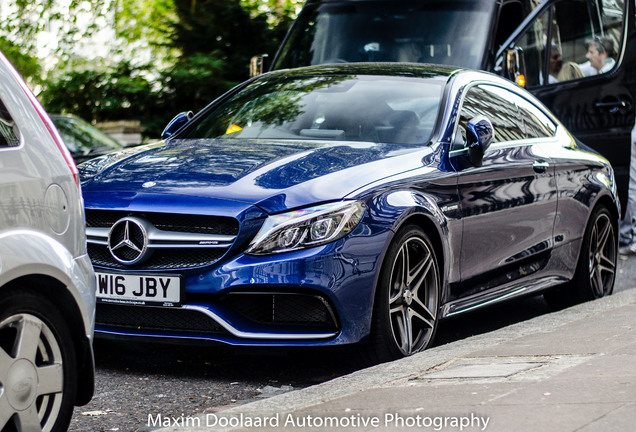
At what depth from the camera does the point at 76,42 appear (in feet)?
68.8

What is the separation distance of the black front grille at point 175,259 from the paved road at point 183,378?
42 cm

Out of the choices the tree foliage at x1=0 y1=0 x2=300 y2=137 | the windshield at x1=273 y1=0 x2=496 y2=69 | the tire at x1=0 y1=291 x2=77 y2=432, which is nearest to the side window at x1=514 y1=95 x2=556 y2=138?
the windshield at x1=273 y1=0 x2=496 y2=69

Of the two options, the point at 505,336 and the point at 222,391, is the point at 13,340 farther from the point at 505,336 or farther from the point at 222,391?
the point at 505,336

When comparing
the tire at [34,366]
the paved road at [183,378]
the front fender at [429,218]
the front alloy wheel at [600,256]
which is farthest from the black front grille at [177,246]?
the front alloy wheel at [600,256]

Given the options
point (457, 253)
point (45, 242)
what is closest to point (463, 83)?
point (457, 253)

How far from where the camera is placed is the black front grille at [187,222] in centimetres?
520

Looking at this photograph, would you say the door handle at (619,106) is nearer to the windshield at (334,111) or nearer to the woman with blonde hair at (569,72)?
the woman with blonde hair at (569,72)

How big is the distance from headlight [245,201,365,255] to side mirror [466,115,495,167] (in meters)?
1.37

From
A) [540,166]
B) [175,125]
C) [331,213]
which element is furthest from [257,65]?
[331,213]

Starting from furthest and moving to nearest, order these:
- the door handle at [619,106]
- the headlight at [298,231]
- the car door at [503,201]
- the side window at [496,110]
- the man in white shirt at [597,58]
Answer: the man in white shirt at [597,58] < the door handle at [619,106] < the side window at [496,110] < the car door at [503,201] < the headlight at [298,231]

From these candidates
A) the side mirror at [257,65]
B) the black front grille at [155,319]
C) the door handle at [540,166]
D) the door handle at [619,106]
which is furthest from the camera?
the side mirror at [257,65]

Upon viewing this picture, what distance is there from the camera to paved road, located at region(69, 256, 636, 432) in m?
4.83

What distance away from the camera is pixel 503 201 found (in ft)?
21.5

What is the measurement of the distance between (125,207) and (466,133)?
205 cm
